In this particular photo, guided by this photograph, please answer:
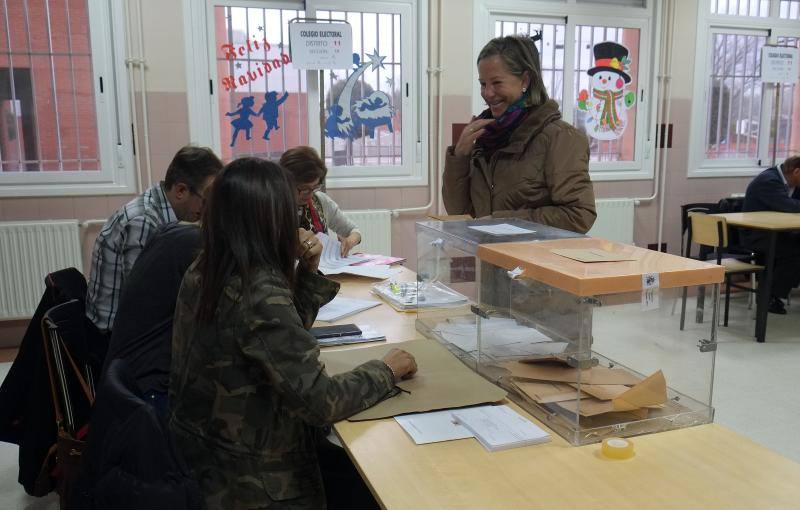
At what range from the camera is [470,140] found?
1.99 meters

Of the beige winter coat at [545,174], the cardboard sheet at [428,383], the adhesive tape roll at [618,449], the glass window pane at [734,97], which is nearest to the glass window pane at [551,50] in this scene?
the glass window pane at [734,97]

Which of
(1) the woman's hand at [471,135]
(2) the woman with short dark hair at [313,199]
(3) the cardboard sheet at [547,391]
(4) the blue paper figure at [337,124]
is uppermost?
(4) the blue paper figure at [337,124]

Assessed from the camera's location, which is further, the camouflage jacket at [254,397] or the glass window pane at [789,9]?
the glass window pane at [789,9]

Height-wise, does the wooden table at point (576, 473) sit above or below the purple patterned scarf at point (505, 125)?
below

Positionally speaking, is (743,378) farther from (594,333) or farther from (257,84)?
(257,84)

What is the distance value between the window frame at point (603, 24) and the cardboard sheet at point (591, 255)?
3.30m

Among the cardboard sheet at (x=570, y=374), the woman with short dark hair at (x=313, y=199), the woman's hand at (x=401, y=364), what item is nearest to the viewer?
the cardboard sheet at (x=570, y=374)

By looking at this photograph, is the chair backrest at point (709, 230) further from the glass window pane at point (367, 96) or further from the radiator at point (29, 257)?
the radiator at point (29, 257)

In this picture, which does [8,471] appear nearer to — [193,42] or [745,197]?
[193,42]

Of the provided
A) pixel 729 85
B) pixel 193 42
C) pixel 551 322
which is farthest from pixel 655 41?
pixel 551 322

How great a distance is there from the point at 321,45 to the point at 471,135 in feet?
7.17

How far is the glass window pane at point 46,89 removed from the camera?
3811mm

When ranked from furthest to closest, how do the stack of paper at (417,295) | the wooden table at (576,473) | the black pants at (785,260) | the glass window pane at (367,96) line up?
1. the black pants at (785,260)
2. the glass window pane at (367,96)
3. the stack of paper at (417,295)
4. the wooden table at (576,473)

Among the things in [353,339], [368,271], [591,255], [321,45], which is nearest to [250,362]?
[353,339]
